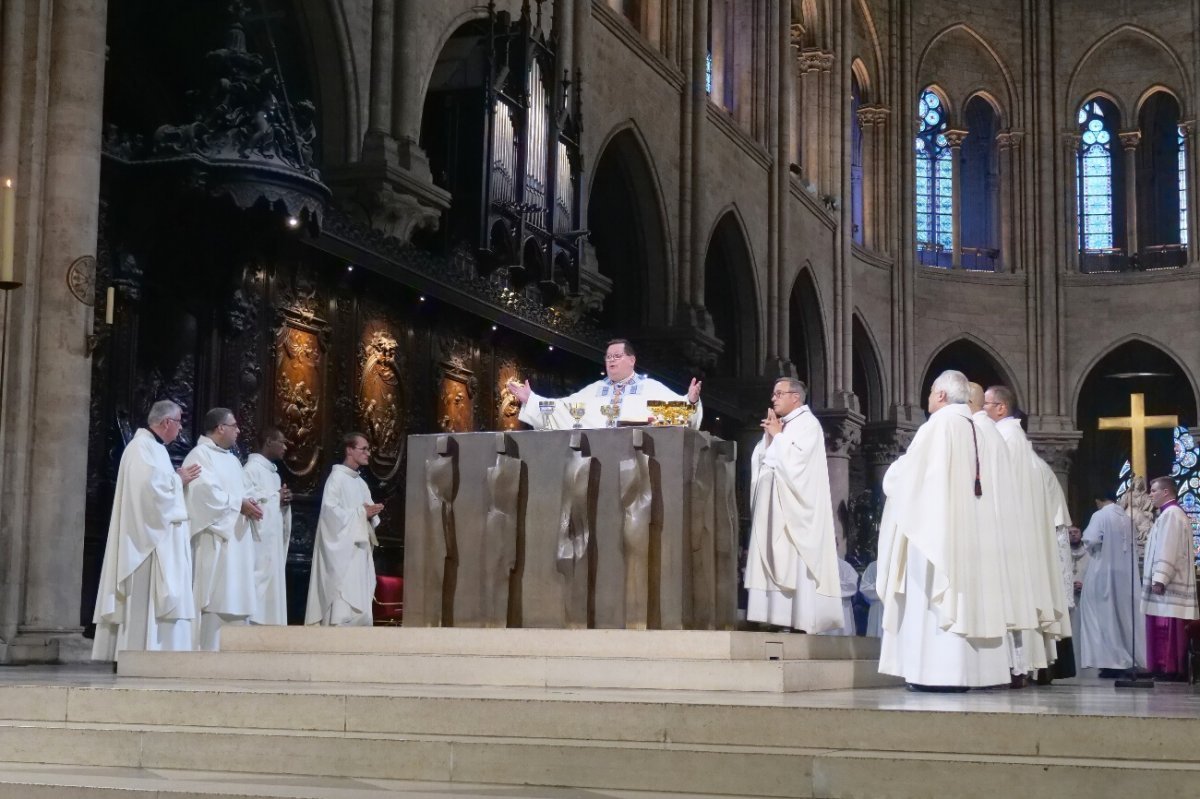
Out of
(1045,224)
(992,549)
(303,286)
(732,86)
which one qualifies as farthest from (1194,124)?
(992,549)

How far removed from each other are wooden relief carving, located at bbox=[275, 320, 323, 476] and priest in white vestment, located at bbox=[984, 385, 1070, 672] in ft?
18.1

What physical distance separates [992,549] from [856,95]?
1028 inches

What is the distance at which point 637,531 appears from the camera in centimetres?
848

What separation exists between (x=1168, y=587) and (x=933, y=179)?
73.4 ft

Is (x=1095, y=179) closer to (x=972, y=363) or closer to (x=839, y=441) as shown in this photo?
(x=972, y=363)

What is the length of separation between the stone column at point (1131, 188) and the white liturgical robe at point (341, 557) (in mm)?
25720

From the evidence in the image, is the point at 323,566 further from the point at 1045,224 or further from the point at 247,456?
the point at 1045,224

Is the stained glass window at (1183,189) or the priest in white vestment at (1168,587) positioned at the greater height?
the stained glass window at (1183,189)

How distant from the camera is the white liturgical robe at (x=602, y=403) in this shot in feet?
30.9

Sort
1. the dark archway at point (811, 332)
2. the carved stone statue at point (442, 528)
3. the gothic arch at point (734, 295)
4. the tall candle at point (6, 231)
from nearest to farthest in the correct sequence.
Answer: the tall candle at point (6, 231) → the carved stone statue at point (442, 528) → the gothic arch at point (734, 295) → the dark archway at point (811, 332)

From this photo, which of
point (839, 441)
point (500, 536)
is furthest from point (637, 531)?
point (839, 441)

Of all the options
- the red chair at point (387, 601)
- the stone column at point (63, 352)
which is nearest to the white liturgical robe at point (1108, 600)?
the red chair at point (387, 601)

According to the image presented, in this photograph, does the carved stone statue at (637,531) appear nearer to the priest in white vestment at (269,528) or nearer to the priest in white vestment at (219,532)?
the priest in white vestment at (219,532)

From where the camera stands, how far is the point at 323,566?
1251 cm
